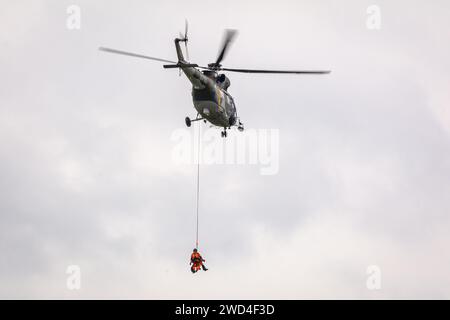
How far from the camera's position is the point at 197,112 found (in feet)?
211

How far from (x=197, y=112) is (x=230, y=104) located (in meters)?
4.40

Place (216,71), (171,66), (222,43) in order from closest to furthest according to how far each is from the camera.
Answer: (171,66) < (222,43) < (216,71)
